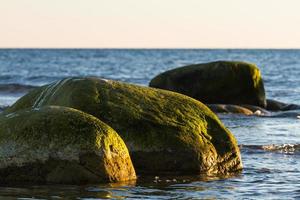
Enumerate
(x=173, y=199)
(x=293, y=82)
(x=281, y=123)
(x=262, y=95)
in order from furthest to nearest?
(x=293, y=82)
(x=262, y=95)
(x=281, y=123)
(x=173, y=199)

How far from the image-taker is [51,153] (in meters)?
9.98

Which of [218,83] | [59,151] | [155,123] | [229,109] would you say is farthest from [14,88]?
[59,151]

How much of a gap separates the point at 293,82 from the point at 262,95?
678 inches

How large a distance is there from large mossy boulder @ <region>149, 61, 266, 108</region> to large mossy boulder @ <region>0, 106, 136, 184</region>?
14.1 m

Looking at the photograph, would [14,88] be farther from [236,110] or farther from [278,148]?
[278,148]

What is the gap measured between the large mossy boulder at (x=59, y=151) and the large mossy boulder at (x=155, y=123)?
90cm

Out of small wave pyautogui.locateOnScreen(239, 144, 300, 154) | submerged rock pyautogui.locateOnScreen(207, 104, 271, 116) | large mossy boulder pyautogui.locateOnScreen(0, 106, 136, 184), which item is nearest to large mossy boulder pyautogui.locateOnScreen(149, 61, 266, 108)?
submerged rock pyautogui.locateOnScreen(207, 104, 271, 116)

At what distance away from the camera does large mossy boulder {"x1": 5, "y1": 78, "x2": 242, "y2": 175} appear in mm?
11156

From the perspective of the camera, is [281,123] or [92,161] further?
[281,123]

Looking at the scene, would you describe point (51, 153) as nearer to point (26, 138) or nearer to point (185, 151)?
point (26, 138)

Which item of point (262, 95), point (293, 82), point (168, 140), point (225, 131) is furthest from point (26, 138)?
point (293, 82)

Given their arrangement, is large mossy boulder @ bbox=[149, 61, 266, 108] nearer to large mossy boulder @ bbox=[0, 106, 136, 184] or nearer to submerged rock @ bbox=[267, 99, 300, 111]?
submerged rock @ bbox=[267, 99, 300, 111]

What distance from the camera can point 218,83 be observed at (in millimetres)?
24203

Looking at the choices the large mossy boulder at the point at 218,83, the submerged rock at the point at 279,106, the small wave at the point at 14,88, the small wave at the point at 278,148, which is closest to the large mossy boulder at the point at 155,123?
the small wave at the point at 278,148
